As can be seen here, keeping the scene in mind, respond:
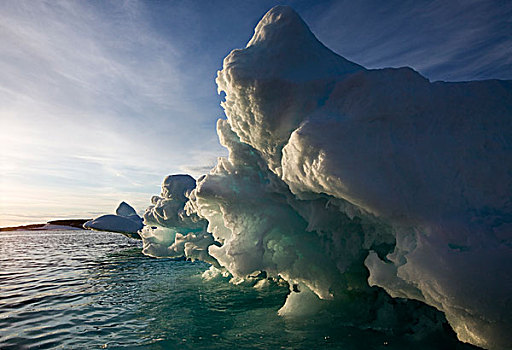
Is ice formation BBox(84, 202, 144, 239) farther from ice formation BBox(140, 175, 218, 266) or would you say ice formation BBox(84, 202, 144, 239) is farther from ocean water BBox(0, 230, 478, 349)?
ocean water BBox(0, 230, 478, 349)

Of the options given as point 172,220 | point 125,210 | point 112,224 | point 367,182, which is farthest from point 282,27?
point 125,210

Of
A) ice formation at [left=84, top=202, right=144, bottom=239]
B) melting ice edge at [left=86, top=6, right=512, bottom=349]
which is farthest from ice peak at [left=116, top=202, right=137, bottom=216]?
melting ice edge at [left=86, top=6, right=512, bottom=349]

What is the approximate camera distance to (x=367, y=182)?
3.13m

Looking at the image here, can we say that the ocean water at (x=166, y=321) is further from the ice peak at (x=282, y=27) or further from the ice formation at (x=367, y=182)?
the ice peak at (x=282, y=27)

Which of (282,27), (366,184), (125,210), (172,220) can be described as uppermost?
(282,27)

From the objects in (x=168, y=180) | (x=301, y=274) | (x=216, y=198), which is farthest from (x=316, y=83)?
(x=168, y=180)

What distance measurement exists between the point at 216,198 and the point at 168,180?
303 inches

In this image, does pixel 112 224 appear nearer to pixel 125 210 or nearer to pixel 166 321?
pixel 125 210

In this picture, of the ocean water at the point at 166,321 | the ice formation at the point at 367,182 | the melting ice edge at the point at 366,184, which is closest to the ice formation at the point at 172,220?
the ocean water at the point at 166,321

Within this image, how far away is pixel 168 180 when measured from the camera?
12.4 m

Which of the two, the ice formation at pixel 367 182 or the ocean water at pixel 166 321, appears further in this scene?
the ocean water at pixel 166 321

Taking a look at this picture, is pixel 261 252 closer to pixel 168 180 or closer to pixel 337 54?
pixel 337 54

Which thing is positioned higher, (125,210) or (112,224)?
(125,210)

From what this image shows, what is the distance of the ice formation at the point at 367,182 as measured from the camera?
270 cm
